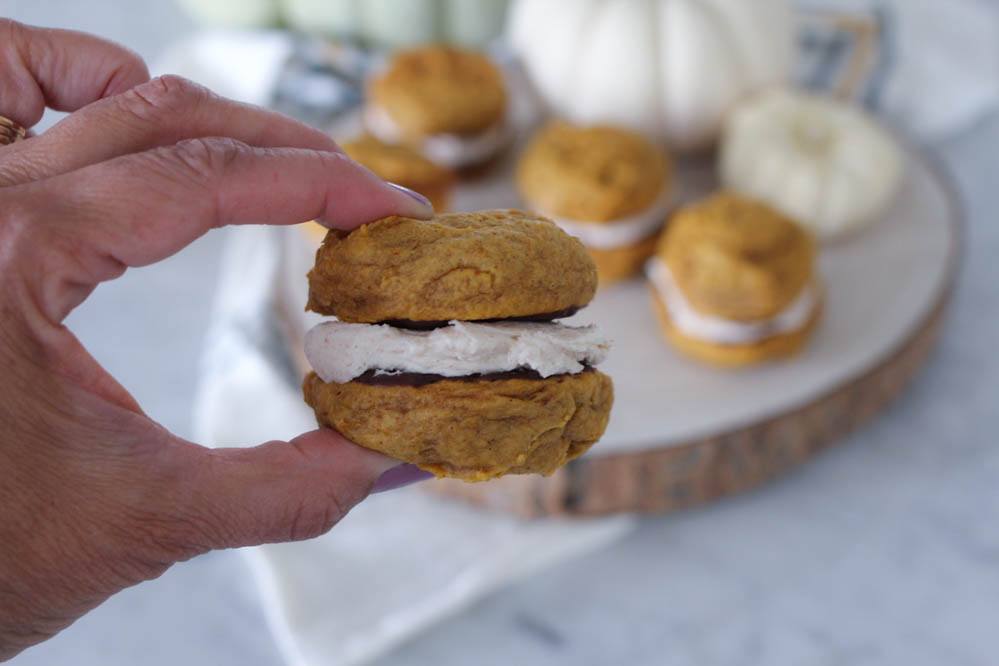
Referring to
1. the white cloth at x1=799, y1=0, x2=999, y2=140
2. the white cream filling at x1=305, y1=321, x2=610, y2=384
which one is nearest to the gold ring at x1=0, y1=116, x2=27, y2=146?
the white cream filling at x1=305, y1=321, x2=610, y2=384

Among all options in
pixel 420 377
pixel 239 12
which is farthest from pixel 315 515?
pixel 239 12

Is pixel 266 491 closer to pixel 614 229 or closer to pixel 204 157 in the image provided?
pixel 204 157

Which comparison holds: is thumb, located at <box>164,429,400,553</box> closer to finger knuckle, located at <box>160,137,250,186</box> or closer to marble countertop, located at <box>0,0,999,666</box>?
finger knuckle, located at <box>160,137,250,186</box>

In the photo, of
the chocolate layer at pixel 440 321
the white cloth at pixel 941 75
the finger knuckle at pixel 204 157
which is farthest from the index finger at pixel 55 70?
the white cloth at pixel 941 75

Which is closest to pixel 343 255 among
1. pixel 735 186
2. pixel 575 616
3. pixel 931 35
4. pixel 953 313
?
pixel 575 616

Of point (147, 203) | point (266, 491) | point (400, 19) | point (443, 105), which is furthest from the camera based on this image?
point (400, 19)

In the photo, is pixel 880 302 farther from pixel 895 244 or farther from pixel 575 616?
pixel 575 616

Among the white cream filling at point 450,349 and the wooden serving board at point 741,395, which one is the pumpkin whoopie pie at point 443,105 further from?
the white cream filling at point 450,349
